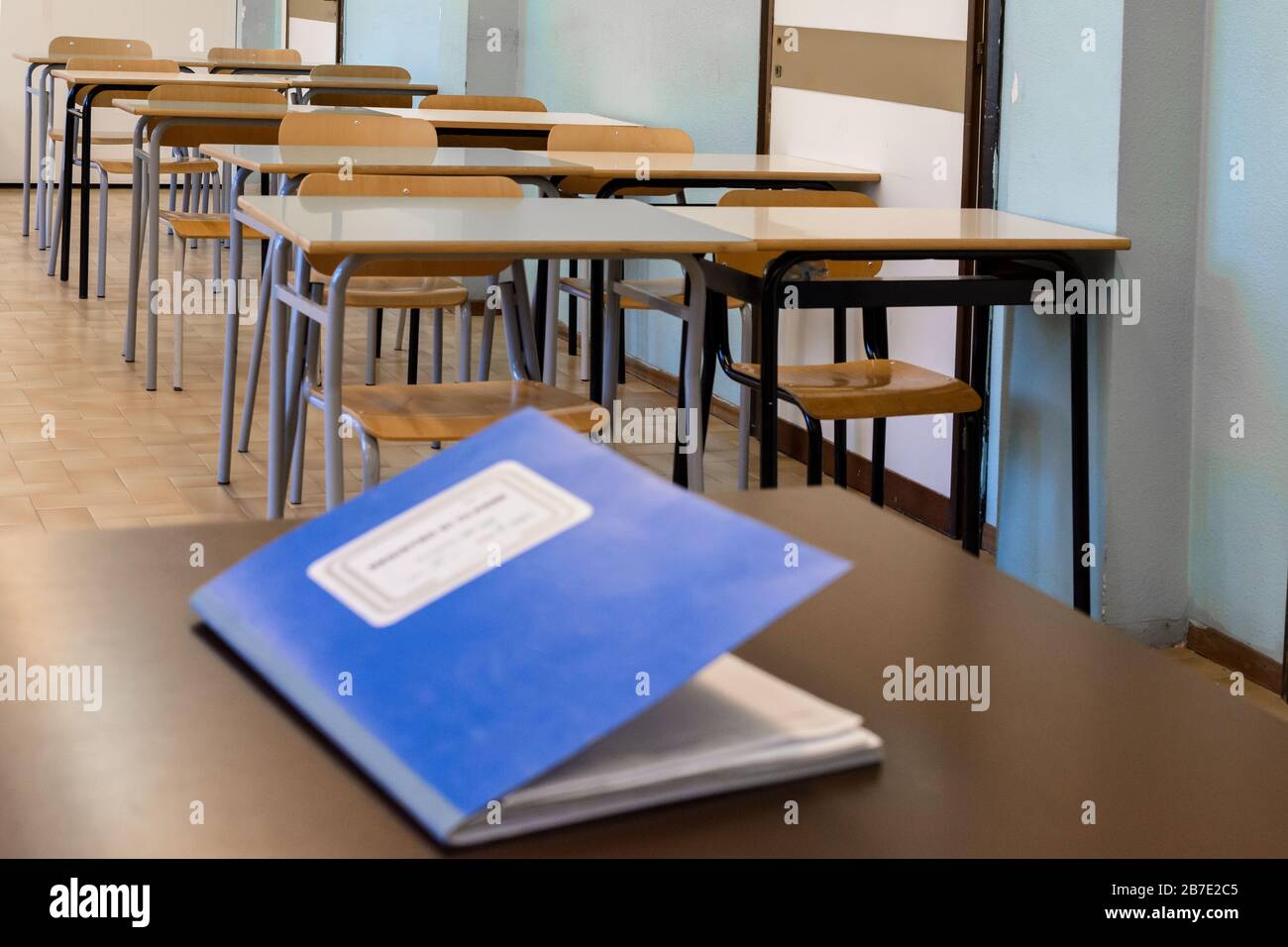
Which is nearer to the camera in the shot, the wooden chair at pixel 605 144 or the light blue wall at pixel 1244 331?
the light blue wall at pixel 1244 331

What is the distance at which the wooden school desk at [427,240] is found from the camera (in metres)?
2.55

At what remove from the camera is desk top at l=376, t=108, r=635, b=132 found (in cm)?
484

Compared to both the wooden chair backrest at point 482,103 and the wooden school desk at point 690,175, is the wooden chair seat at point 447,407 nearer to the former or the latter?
the wooden school desk at point 690,175

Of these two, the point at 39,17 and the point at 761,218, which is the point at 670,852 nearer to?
the point at 761,218

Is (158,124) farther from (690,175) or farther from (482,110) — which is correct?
(690,175)

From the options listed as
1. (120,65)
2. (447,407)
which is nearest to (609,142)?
(447,407)

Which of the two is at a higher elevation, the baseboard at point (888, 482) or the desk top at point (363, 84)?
the desk top at point (363, 84)

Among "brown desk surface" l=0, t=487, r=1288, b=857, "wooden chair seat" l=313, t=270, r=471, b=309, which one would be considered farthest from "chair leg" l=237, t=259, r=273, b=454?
"brown desk surface" l=0, t=487, r=1288, b=857

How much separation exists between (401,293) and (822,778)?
10.4ft

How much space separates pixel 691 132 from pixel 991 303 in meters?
2.28

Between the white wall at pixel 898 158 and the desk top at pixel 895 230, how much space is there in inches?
17.4

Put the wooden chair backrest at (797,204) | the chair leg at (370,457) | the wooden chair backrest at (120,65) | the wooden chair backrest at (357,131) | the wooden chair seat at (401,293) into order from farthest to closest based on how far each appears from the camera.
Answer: the wooden chair backrest at (120,65), the wooden chair backrest at (357,131), the wooden chair seat at (401,293), the wooden chair backrest at (797,204), the chair leg at (370,457)

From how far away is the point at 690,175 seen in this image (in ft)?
12.6

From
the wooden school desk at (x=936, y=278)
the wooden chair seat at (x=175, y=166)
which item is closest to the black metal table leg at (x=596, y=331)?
the wooden school desk at (x=936, y=278)
